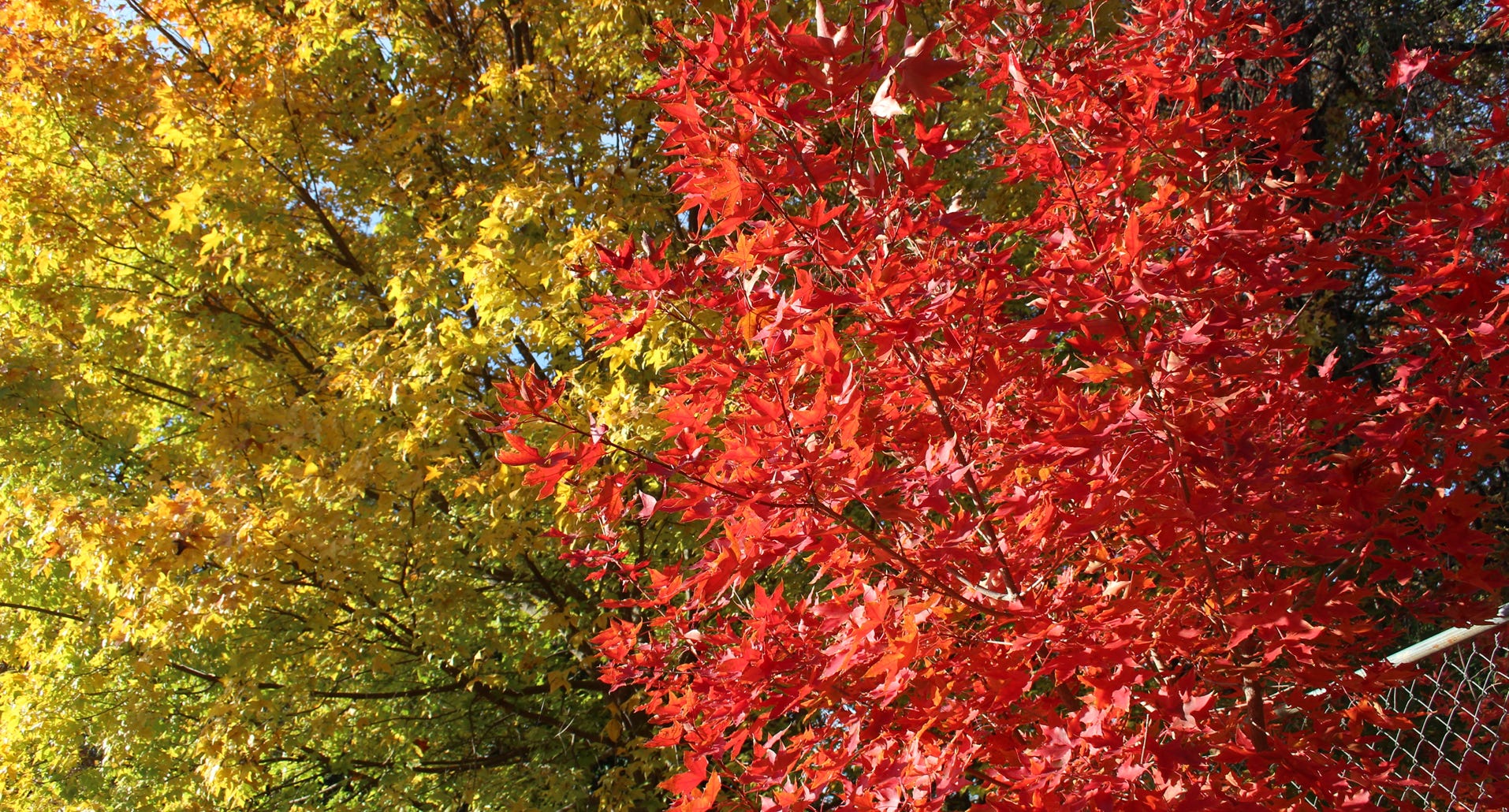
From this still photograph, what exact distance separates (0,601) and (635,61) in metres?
5.12

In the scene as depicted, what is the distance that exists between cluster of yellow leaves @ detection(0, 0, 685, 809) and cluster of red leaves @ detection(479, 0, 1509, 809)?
63.3 inches

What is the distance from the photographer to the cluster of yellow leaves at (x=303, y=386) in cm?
382

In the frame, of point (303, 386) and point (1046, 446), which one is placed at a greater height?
point (303, 386)

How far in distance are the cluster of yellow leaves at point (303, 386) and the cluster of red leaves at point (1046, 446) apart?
5.28 feet

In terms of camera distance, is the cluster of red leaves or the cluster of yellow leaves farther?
the cluster of yellow leaves

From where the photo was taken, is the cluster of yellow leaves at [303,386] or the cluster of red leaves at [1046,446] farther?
the cluster of yellow leaves at [303,386]

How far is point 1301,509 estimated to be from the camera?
1.64m

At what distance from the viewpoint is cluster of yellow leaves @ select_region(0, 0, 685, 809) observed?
3822mm

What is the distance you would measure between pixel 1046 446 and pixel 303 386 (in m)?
5.30

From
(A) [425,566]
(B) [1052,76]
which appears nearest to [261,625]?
(A) [425,566]

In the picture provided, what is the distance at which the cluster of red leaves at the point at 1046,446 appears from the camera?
4.87 ft

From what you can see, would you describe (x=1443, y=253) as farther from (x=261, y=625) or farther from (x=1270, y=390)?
(x=261, y=625)

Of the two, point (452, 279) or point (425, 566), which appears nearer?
point (425, 566)

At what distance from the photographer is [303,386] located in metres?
5.66
